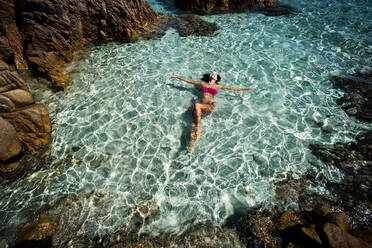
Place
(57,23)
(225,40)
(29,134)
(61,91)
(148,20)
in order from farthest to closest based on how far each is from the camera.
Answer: (148,20) < (225,40) < (57,23) < (61,91) < (29,134)

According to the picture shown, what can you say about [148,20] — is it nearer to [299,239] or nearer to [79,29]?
[79,29]

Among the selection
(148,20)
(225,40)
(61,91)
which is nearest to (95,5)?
(148,20)

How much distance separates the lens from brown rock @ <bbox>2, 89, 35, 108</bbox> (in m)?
6.88

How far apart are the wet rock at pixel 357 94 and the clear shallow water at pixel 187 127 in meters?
0.42

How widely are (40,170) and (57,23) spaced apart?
9145mm

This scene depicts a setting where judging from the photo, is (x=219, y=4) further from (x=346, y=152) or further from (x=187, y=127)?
(x=346, y=152)

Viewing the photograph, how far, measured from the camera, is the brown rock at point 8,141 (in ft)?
20.3

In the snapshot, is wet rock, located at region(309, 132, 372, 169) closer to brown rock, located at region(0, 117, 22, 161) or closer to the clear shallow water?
the clear shallow water

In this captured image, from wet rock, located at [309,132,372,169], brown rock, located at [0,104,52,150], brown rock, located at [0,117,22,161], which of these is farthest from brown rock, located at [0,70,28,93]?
wet rock, located at [309,132,372,169]

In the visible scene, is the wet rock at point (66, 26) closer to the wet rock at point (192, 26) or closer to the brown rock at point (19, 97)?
the wet rock at point (192, 26)

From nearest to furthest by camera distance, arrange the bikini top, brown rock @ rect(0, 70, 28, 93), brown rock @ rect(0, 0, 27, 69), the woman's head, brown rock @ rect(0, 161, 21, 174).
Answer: brown rock @ rect(0, 161, 21, 174)
brown rock @ rect(0, 70, 28, 93)
the bikini top
the woman's head
brown rock @ rect(0, 0, 27, 69)

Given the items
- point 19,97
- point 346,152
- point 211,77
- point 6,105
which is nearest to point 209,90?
point 211,77

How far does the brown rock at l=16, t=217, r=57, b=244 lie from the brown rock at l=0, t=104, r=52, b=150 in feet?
9.58

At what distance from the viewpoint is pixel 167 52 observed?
1273 cm
